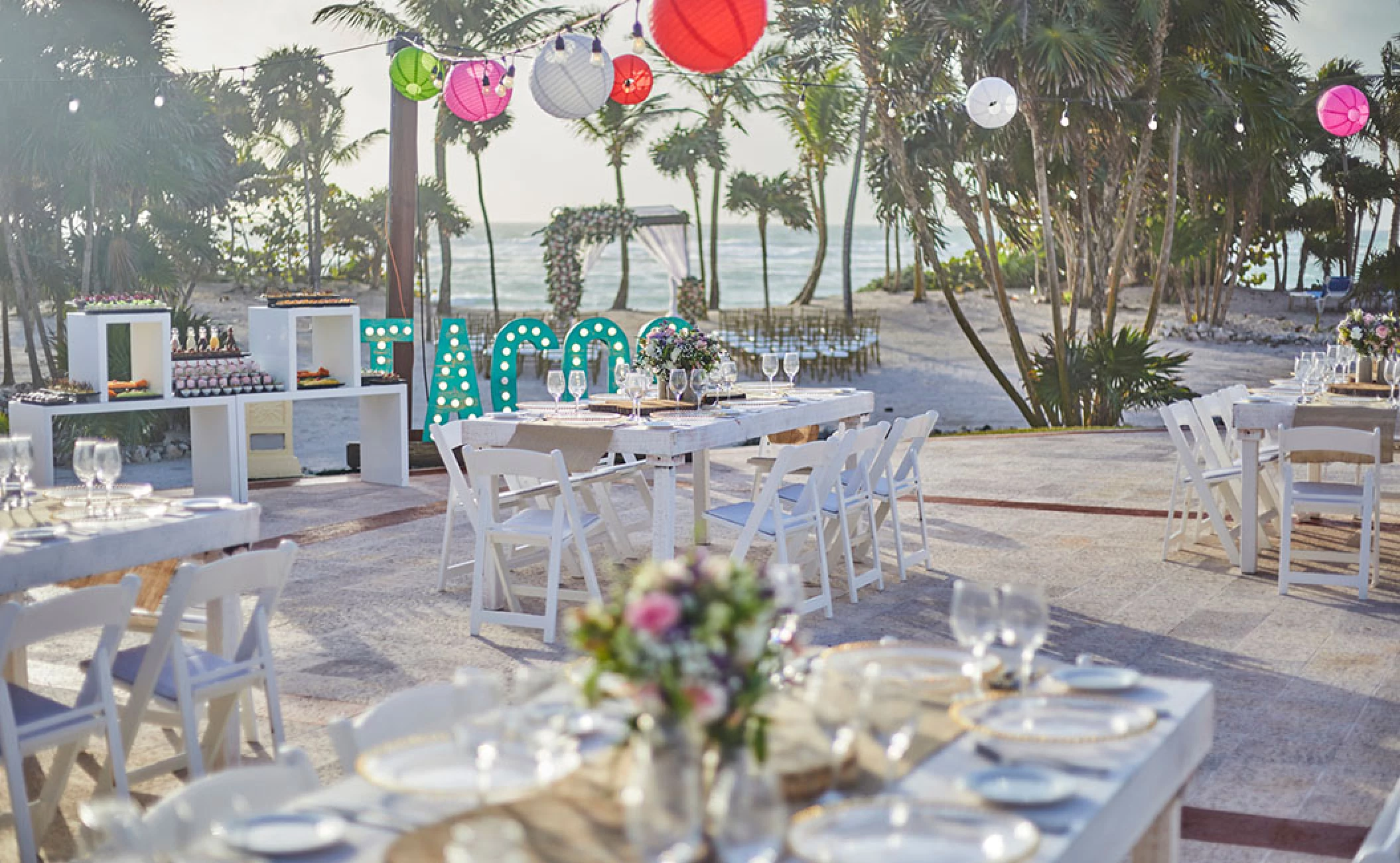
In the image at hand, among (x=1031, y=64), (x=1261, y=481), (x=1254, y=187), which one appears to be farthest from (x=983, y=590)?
(x=1254, y=187)

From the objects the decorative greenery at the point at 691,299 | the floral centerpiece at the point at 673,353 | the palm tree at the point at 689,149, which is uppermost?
the palm tree at the point at 689,149

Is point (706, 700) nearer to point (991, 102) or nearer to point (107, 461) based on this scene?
point (107, 461)

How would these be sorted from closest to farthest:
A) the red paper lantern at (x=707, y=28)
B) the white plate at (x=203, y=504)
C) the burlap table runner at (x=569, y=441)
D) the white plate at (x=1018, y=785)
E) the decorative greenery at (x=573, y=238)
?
the white plate at (x=1018, y=785)
the white plate at (x=203, y=504)
the red paper lantern at (x=707, y=28)
the burlap table runner at (x=569, y=441)
the decorative greenery at (x=573, y=238)

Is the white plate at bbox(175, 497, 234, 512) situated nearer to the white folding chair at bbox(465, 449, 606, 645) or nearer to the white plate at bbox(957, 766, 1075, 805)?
the white folding chair at bbox(465, 449, 606, 645)

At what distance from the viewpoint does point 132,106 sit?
60.5 ft

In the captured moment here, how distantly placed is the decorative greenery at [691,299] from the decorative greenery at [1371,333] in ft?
43.8

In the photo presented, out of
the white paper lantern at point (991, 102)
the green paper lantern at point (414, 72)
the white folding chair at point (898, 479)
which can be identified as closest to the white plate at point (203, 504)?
the white folding chair at point (898, 479)

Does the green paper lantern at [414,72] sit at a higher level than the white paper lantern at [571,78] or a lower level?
higher

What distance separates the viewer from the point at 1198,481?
655 centimetres

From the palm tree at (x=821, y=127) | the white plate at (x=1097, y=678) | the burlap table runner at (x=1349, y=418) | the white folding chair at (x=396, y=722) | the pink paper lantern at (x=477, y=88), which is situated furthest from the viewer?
the palm tree at (x=821, y=127)

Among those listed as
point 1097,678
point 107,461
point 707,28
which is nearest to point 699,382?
point 707,28

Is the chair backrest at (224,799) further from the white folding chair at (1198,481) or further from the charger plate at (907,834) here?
the white folding chair at (1198,481)

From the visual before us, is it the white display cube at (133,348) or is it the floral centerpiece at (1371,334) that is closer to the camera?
A: the floral centerpiece at (1371,334)

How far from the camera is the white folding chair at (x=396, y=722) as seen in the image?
217 cm
